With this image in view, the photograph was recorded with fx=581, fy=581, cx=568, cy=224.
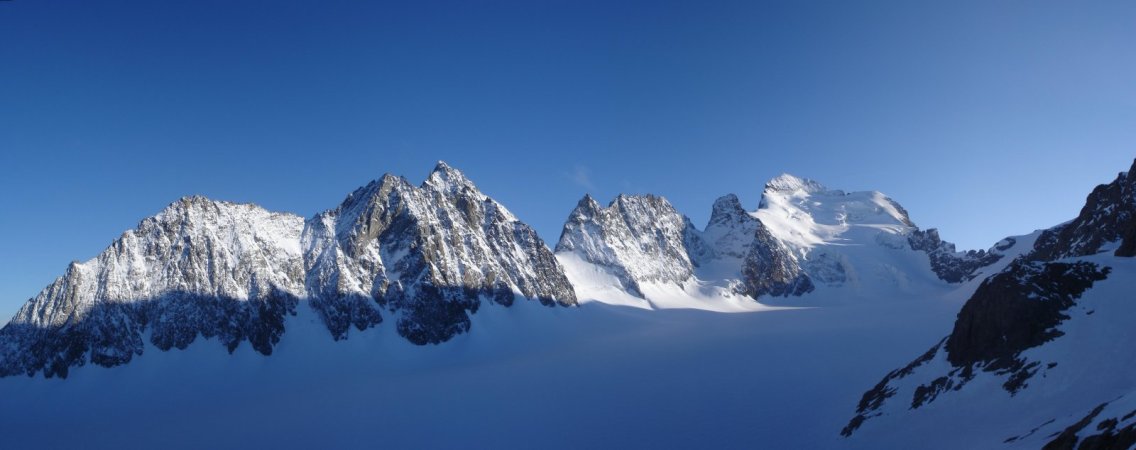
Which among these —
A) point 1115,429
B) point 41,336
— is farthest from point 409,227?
point 1115,429

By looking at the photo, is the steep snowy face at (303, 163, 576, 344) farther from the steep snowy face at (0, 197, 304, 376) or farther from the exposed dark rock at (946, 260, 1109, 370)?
the exposed dark rock at (946, 260, 1109, 370)

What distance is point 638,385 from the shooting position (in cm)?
5975

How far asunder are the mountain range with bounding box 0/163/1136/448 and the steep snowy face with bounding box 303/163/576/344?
41cm

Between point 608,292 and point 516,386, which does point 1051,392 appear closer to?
point 516,386

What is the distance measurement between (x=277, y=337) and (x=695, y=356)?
7680 centimetres

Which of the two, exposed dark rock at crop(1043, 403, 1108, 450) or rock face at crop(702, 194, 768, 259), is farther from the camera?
rock face at crop(702, 194, 768, 259)

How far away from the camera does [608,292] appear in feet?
502

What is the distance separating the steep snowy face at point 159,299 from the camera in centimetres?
10500

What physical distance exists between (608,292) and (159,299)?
9765cm

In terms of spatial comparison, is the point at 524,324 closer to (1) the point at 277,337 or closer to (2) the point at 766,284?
(1) the point at 277,337

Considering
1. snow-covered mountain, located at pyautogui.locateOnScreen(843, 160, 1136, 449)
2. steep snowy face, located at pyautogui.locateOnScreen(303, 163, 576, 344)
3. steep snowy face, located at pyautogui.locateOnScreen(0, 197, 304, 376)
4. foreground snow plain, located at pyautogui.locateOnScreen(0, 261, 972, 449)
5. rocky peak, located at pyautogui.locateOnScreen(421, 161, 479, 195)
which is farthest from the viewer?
rocky peak, located at pyautogui.locateOnScreen(421, 161, 479, 195)

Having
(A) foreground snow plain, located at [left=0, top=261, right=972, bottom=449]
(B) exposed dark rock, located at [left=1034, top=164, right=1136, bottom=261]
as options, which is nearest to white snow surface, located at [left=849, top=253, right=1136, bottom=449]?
(A) foreground snow plain, located at [left=0, top=261, right=972, bottom=449]

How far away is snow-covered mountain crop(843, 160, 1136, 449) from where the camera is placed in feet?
91.7

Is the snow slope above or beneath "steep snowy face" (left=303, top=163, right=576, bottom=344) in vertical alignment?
beneath
